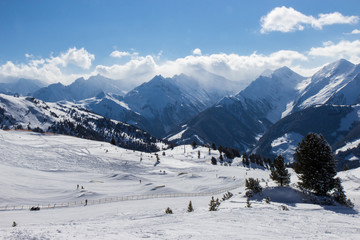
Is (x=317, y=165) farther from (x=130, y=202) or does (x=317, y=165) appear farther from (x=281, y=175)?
(x=130, y=202)

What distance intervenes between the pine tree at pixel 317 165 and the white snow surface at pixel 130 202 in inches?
117

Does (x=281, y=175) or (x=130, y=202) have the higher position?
(x=281, y=175)

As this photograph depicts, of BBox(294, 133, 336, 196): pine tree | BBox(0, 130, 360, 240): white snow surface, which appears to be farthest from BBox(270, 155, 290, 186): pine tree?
BBox(0, 130, 360, 240): white snow surface

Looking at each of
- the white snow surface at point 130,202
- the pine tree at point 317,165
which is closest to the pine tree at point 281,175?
the pine tree at point 317,165

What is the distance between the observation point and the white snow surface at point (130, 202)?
59.5ft

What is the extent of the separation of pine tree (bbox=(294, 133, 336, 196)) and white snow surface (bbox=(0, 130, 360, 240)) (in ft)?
9.74

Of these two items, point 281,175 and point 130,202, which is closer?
point 281,175

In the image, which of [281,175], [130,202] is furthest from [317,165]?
[130,202]

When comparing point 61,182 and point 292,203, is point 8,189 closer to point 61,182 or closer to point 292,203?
point 61,182

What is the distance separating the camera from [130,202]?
4950 cm

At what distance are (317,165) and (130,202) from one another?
3350cm

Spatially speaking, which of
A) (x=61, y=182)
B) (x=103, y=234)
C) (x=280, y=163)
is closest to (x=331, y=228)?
(x=103, y=234)

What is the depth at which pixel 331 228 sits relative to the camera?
20141mm

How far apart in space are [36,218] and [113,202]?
15.5 metres
